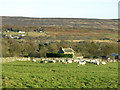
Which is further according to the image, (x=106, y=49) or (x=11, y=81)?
(x=106, y=49)

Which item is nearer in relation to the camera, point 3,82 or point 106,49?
point 3,82

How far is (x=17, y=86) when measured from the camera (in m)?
15.8

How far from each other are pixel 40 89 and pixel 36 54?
51107 millimetres

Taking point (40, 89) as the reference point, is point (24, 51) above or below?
below

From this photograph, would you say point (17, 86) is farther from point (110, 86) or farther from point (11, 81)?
point (110, 86)

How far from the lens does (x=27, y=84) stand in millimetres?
16516

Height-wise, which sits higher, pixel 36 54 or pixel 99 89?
pixel 99 89

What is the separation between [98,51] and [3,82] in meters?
65.7

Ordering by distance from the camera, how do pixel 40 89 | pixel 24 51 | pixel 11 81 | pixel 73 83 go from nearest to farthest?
pixel 40 89 → pixel 11 81 → pixel 73 83 → pixel 24 51

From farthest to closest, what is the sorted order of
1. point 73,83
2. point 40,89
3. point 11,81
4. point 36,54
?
point 36,54 → point 73,83 → point 11,81 → point 40,89

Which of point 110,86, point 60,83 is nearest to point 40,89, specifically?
point 60,83

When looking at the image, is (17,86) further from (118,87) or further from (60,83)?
(118,87)

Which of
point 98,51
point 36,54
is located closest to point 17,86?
point 36,54

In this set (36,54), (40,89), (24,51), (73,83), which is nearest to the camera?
(40,89)
